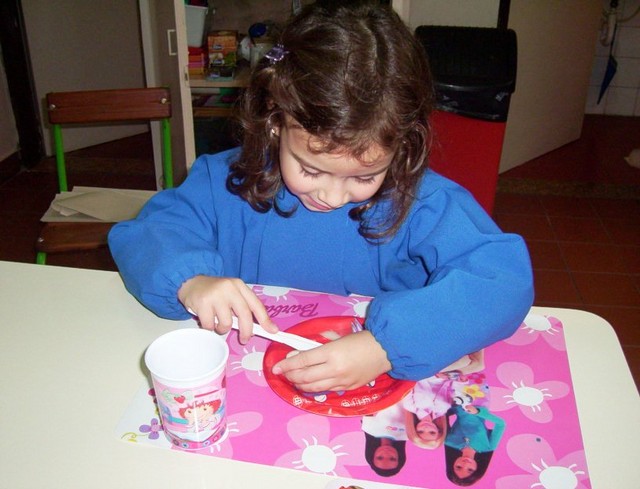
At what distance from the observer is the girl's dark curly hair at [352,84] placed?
75 cm

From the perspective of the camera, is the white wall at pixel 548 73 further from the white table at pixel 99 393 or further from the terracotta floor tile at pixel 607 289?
the white table at pixel 99 393

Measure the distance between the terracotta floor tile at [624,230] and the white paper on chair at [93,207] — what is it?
193cm

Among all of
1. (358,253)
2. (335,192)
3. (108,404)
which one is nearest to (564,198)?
(358,253)

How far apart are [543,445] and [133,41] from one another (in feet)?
10.3

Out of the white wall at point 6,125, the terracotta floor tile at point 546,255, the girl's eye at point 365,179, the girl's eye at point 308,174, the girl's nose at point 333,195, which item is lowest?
the terracotta floor tile at point 546,255

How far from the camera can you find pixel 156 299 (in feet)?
2.72

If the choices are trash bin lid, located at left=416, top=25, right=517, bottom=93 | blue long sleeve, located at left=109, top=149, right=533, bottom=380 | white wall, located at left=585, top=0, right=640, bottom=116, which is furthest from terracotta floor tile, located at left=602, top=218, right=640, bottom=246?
blue long sleeve, located at left=109, top=149, right=533, bottom=380

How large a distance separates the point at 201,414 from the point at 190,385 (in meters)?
0.05

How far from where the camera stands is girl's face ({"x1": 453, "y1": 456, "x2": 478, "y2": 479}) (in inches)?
24.7

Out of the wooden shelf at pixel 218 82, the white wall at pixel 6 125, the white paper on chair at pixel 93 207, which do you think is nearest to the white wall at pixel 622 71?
the wooden shelf at pixel 218 82

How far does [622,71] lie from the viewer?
378 centimetres

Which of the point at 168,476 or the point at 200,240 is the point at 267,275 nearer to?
the point at 200,240

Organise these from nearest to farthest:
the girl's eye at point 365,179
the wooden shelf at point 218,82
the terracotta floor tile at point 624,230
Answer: the girl's eye at point 365,179 → the wooden shelf at point 218,82 → the terracotta floor tile at point 624,230

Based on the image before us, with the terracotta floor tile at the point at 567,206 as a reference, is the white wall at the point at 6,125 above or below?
above
